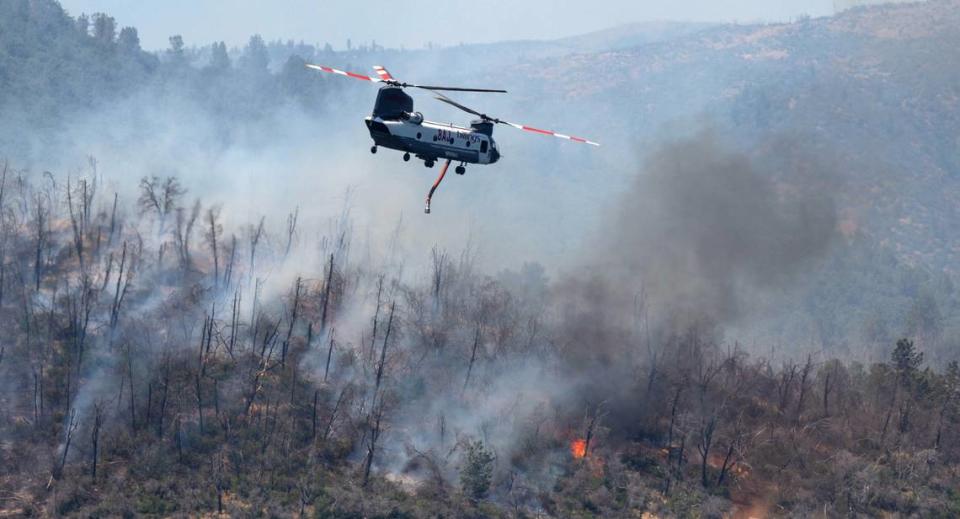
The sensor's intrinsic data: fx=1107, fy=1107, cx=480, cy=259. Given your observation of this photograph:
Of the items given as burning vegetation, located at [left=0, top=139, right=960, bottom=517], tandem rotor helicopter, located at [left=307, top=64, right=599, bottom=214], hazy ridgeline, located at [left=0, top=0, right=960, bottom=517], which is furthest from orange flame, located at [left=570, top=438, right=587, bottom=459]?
tandem rotor helicopter, located at [left=307, top=64, right=599, bottom=214]

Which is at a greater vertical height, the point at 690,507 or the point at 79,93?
the point at 79,93

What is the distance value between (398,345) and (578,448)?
736 inches

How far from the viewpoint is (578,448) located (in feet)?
296

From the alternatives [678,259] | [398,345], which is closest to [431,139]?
[398,345]

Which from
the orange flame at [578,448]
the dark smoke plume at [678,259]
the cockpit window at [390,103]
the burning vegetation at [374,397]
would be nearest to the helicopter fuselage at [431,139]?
the cockpit window at [390,103]

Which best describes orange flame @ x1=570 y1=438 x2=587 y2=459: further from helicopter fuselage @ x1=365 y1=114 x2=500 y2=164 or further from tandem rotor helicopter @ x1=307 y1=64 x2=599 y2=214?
tandem rotor helicopter @ x1=307 y1=64 x2=599 y2=214

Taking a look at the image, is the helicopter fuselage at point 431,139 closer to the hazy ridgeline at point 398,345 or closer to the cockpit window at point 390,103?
the cockpit window at point 390,103

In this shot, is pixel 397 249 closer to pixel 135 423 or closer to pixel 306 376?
pixel 306 376

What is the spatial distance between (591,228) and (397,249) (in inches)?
1800

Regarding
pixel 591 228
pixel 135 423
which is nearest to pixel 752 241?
pixel 591 228

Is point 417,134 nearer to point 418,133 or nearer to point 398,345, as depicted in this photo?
point 418,133

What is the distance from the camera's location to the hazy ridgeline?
82250 mm

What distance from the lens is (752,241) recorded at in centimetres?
12788

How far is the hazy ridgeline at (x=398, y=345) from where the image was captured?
270ft
